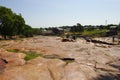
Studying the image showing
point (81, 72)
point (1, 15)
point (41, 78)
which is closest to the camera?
point (41, 78)

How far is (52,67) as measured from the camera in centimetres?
1159

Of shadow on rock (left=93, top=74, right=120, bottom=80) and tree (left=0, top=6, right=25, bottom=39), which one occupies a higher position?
tree (left=0, top=6, right=25, bottom=39)

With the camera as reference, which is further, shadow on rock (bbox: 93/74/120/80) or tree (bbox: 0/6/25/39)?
tree (bbox: 0/6/25/39)

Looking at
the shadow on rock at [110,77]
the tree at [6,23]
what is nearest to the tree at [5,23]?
the tree at [6,23]

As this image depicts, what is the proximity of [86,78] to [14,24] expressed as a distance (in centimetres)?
4942

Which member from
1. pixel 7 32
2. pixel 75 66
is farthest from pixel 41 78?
pixel 7 32

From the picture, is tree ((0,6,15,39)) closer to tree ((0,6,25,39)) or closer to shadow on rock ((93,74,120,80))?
tree ((0,6,25,39))

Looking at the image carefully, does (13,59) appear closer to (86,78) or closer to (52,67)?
(52,67)

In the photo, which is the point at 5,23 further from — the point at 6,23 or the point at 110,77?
the point at 110,77

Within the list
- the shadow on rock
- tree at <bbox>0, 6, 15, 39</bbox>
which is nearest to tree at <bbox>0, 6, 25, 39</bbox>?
tree at <bbox>0, 6, 15, 39</bbox>

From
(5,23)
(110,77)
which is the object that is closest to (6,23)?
(5,23)

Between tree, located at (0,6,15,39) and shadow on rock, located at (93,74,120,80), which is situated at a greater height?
tree, located at (0,6,15,39)

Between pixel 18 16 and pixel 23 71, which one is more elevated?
pixel 18 16

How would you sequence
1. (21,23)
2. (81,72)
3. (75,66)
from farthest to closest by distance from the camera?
(21,23) → (75,66) → (81,72)
